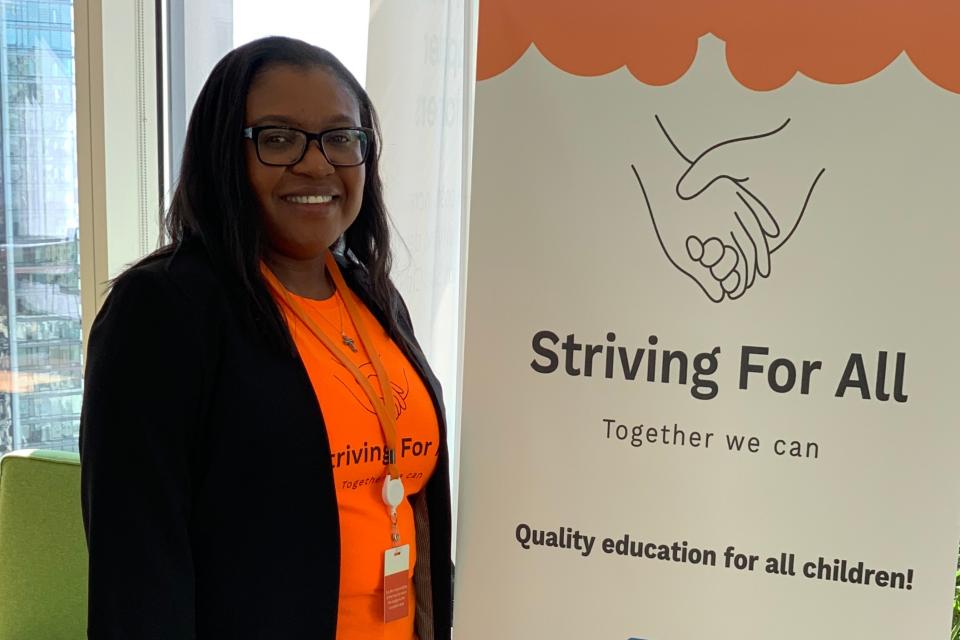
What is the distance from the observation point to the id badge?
1.42 meters

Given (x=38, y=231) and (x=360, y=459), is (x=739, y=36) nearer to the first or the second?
(x=360, y=459)

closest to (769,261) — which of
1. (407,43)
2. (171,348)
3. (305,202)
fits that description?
(305,202)

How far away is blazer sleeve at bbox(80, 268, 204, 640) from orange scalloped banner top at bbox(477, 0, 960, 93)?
24.9 inches

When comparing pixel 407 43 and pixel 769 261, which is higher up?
pixel 407 43

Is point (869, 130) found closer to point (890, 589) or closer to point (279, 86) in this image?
point (890, 589)

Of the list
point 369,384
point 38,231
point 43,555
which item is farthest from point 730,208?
point 38,231

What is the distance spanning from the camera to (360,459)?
1.39 meters

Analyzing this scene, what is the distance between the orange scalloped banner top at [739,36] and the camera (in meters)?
1.29

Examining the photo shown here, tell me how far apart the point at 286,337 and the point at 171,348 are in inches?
6.8

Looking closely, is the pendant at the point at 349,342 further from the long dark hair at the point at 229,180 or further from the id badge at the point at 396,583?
the id badge at the point at 396,583

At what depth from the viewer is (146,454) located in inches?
47.7

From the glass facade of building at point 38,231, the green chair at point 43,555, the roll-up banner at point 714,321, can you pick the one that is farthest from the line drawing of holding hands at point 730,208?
the glass facade of building at point 38,231

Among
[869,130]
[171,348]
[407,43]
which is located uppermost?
[407,43]

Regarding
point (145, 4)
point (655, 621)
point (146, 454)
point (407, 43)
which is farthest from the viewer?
point (145, 4)
